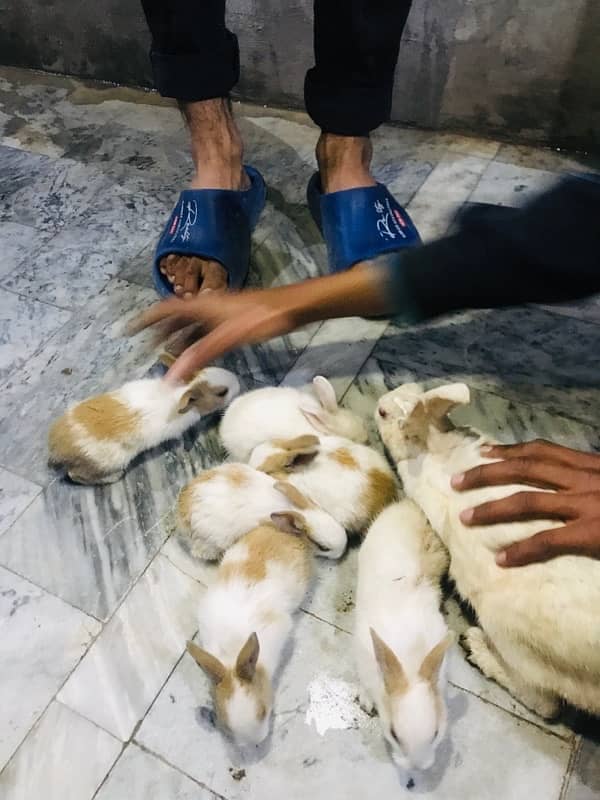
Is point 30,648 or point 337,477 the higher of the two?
point 337,477

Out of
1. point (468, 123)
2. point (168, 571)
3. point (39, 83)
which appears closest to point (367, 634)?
point (168, 571)

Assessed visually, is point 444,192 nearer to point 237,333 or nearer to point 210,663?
point 237,333

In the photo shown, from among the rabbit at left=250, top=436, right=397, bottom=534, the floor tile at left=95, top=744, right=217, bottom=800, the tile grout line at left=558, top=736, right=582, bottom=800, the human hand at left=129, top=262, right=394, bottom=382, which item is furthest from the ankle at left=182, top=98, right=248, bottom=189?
the tile grout line at left=558, top=736, right=582, bottom=800

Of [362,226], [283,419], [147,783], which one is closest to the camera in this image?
[147,783]

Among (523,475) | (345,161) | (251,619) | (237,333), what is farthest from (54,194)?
(523,475)

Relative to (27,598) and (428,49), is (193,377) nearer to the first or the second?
(27,598)

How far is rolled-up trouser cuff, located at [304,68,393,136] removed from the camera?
1.58 meters

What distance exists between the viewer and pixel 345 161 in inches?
66.6

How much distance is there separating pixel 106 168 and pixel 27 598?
133cm

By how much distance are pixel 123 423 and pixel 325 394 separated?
39cm

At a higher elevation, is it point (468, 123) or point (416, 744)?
point (468, 123)

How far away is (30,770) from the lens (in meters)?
1.08

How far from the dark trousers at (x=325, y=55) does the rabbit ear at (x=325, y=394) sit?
70 cm

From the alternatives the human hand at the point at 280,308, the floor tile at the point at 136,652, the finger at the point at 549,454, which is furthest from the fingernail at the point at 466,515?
the floor tile at the point at 136,652
